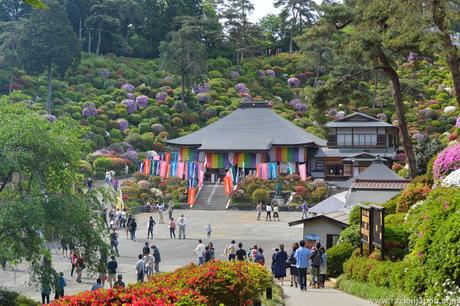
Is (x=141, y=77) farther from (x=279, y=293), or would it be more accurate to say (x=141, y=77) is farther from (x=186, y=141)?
(x=279, y=293)

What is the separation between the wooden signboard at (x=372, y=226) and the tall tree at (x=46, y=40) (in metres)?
51.0

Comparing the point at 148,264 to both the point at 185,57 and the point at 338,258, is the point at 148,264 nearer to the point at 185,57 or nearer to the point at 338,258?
the point at 338,258

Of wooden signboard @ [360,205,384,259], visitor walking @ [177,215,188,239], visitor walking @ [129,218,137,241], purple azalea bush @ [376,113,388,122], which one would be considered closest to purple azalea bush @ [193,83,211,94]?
purple azalea bush @ [376,113,388,122]

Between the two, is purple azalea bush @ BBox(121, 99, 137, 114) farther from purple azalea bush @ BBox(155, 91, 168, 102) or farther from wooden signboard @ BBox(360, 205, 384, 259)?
wooden signboard @ BBox(360, 205, 384, 259)

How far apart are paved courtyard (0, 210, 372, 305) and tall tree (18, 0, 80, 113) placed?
3086 cm

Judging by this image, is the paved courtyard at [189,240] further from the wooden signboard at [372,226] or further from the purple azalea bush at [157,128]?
the purple azalea bush at [157,128]

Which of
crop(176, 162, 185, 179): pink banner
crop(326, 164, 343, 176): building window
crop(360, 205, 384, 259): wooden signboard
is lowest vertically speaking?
crop(360, 205, 384, 259): wooden signboard

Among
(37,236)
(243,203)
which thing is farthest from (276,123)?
(37,236)

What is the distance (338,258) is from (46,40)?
52.5 m

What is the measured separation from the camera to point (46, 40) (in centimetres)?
6544

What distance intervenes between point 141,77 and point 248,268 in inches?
2492

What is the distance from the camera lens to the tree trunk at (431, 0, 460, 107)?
1853cm

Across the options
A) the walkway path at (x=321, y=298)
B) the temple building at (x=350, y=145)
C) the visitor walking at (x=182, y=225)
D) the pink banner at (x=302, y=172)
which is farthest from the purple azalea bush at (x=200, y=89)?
the walkway path at (x=321, y=298)

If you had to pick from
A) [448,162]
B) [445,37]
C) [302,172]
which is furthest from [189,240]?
[302,172]
